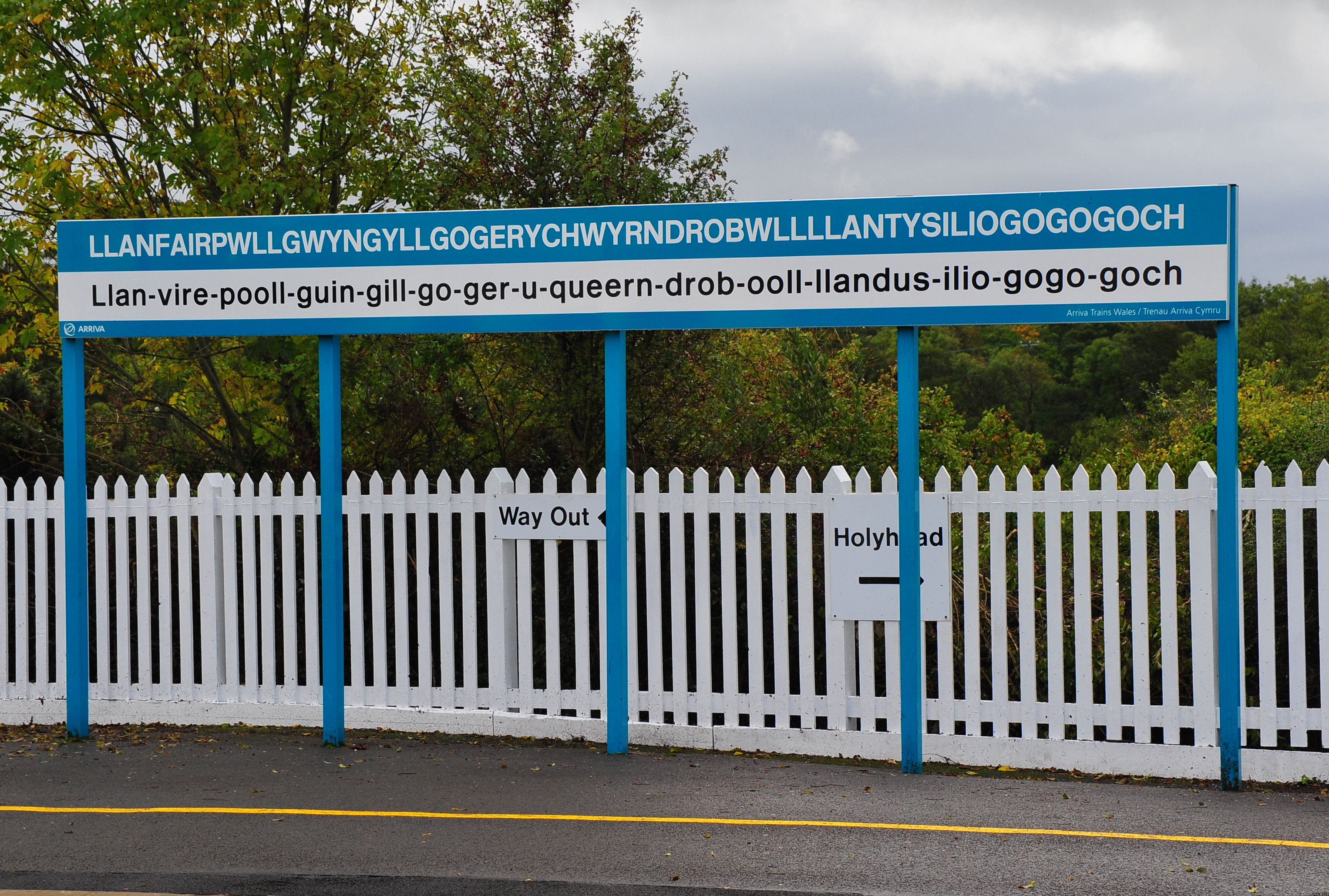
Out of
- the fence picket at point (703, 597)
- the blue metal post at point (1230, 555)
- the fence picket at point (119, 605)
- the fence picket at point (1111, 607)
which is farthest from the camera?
the fence picket at point (119, 605)

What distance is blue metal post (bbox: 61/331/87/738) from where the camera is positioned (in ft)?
25.6

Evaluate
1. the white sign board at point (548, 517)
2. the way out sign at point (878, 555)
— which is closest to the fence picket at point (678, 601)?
the white sign board at point (548, 517)

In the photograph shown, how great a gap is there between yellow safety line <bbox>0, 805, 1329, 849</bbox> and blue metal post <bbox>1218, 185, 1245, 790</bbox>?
101cm

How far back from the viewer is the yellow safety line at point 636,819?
5.61m

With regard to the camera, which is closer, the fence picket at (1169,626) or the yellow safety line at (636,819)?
the yellow safety line at (636,819)

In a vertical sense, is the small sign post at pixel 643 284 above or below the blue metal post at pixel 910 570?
above

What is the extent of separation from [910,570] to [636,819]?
6.52 feet

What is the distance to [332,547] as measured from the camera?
24.8ft

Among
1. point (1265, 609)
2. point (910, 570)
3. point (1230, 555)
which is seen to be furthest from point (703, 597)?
point (1265, 609)

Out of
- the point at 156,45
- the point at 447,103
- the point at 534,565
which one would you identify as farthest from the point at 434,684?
the point at 156,45

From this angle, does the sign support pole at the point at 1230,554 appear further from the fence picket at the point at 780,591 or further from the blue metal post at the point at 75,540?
the blue metal post at the point at 75,540

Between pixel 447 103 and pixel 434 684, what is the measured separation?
15.7 feet

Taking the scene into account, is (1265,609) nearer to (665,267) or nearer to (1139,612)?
(1139,612)

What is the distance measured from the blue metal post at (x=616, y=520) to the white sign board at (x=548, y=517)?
279 millimetres
